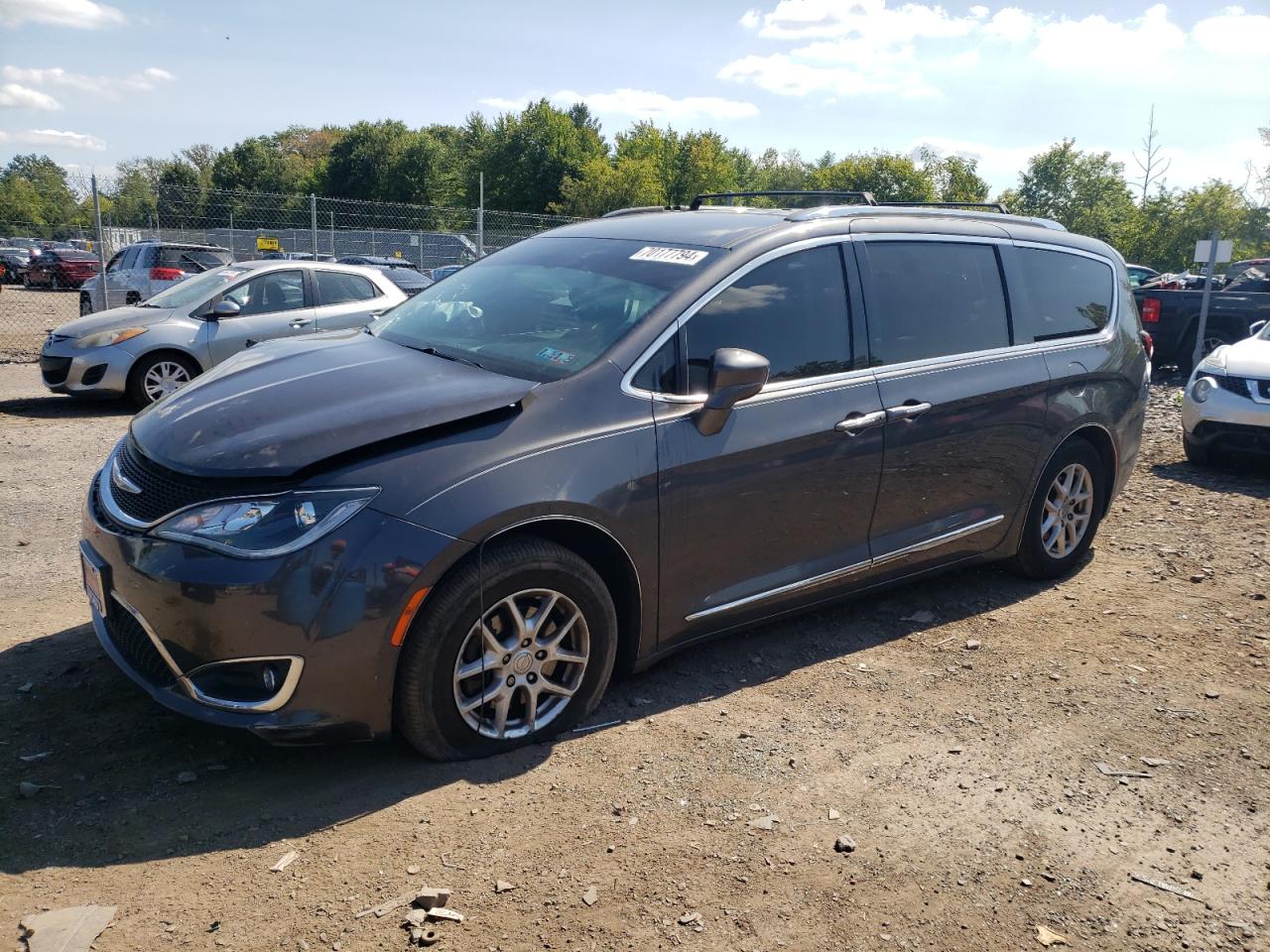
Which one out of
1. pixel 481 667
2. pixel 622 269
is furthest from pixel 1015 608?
pixel 481 667

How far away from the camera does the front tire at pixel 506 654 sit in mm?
3182

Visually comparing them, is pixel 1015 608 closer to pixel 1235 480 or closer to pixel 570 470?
pixel 570 470

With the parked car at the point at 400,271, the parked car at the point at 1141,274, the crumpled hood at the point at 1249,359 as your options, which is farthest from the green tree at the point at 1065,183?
the crumpled hood at the point at 1249,359

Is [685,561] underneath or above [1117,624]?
above

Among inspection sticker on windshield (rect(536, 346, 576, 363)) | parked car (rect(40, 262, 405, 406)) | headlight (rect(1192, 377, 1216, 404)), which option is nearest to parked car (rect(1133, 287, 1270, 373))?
headlight (rect(1192, 377, 1216, 404))

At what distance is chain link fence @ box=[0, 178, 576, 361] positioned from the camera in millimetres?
18938

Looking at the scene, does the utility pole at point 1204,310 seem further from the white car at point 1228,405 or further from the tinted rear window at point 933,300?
the tinted rear window at point 933,300

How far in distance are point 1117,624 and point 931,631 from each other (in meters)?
1.02

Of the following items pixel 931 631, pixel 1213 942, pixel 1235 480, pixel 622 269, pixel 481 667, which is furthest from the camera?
pixel 1235 480

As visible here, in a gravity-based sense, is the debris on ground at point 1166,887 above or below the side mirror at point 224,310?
below

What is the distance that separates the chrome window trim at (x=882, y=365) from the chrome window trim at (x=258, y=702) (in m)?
1.47

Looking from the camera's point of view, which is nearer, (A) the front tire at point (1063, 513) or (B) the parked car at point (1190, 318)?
(A) the front tire at point (1063, 513)

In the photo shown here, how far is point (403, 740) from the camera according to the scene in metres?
3.51

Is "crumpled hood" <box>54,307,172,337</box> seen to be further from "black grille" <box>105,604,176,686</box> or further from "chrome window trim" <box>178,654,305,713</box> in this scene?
"chrome window trim" <box>178,654,305,713</box>
